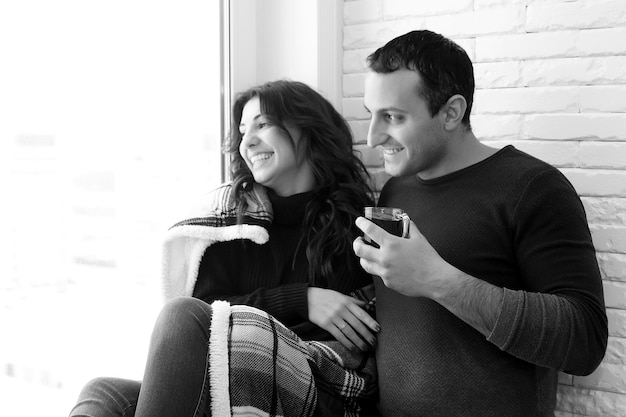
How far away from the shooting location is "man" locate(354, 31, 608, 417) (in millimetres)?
1591

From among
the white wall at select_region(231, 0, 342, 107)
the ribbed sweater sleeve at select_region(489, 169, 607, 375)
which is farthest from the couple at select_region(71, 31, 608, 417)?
the white wall at select_region(231, 0, 342, 107)

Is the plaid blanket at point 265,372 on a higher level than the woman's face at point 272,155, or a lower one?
lower

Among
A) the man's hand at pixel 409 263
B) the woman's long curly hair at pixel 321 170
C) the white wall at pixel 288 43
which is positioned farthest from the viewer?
the white wall at pixel 288 43

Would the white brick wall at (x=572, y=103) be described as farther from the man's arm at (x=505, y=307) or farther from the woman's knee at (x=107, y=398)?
the woman's knee at (x=107, y=398)

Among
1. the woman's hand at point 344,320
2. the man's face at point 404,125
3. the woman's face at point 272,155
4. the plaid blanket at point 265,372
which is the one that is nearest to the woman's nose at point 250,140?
the woman's face at point 272,155

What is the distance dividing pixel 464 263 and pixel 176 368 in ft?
2.29

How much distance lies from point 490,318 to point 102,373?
1059mm

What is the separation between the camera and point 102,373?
6.58ft

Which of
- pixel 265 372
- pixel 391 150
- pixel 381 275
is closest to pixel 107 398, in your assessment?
pixel 265 372

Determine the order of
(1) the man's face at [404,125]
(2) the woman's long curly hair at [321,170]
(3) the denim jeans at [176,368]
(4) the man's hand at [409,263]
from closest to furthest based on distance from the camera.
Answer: (3) the denim jeans at [176,368]
(4) the man's hand at [409,263]
(1) the man's face at [404,125]
(2) the woman's long curly hair at [321,170]

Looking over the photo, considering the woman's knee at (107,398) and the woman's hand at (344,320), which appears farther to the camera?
the woman's hand at (344,320)

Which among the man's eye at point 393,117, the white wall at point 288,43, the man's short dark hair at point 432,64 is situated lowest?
the man's eye at point 393,117

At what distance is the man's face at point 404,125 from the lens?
1.81 metres

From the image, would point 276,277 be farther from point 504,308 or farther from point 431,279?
point 504,308
